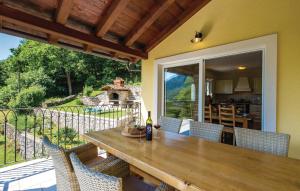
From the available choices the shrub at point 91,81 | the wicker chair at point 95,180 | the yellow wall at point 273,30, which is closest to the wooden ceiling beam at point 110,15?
the yellow wall at point 273,30

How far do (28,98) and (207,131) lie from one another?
17312mm

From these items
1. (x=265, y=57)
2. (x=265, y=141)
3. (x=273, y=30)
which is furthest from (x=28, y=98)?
(x=265, y=141)

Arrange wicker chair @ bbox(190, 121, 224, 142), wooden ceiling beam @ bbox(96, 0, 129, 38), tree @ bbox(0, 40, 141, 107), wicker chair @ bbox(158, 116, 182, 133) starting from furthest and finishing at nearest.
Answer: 1. tree @ bbox(0, 40, 141, 107)
2. wooden ceiling beam @ bbox(96, 0, 129, 38)
3. wicker chair @ bbox(158, 116, 182, 133)
4. wicker chair @ bbox(190, 121, 224, 142)

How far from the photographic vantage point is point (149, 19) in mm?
3186

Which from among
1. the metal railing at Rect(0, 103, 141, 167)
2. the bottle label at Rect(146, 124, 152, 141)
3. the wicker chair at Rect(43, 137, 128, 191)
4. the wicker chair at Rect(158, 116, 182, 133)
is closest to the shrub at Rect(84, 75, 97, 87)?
the metal railing at Rect(0, 103, 141, 167)

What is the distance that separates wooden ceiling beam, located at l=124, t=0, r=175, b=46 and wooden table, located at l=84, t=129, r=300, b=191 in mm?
2146

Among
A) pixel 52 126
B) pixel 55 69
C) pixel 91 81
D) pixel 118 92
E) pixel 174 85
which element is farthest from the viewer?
pixel 55 69

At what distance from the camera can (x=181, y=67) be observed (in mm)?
3824

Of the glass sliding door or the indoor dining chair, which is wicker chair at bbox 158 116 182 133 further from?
the indoor dining chair

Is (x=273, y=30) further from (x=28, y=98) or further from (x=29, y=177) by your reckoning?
(x=28, y=98)

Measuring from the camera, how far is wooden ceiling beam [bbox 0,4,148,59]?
2.23m

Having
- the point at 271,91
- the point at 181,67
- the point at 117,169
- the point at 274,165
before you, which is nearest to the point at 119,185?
the point at 117,169

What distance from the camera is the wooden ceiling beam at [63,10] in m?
2.37

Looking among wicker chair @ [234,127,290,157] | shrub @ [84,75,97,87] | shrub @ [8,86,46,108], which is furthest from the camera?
shrub @ [84,75,97,87]
